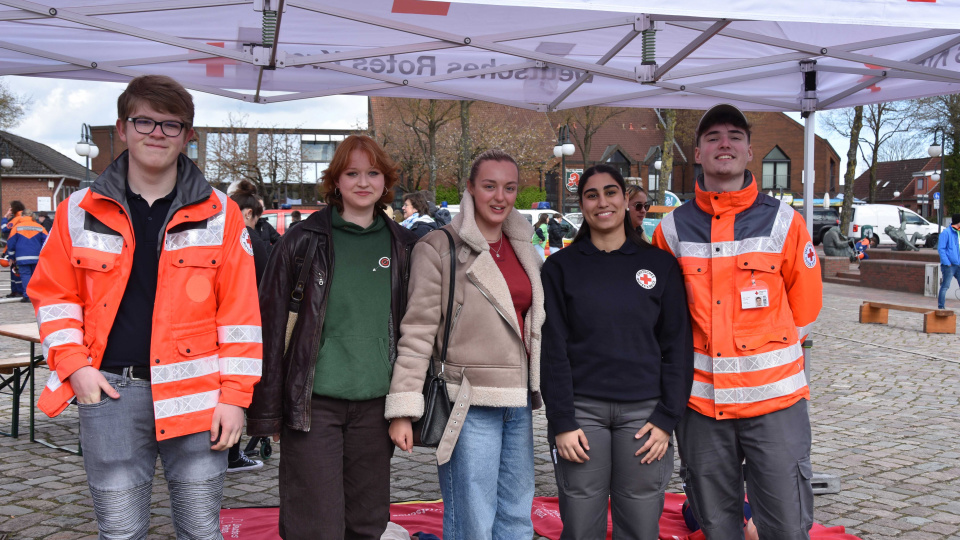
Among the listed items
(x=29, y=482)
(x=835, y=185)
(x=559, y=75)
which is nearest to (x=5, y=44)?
(x=29, y=482)

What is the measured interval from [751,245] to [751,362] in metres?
0.46

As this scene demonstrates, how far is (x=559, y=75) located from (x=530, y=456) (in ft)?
10.7

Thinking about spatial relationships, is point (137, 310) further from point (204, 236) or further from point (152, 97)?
point (152, 97)

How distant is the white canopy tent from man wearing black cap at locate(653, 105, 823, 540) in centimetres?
132

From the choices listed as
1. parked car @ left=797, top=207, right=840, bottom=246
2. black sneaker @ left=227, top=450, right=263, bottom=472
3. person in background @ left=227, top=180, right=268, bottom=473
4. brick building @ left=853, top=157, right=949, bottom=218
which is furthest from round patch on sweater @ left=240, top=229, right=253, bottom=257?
brick building @ left=853, top=157, right=949, bottom=218

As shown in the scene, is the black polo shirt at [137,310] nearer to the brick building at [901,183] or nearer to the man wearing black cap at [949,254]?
the man wearing black cap at [949,254]

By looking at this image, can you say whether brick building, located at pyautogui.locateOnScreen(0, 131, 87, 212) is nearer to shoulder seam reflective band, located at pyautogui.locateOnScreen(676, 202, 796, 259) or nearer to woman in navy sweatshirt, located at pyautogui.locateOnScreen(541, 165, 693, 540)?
woman in navy sweatshirt, located at pyautogui.locateOnScreen(541, 165, 693, 540)

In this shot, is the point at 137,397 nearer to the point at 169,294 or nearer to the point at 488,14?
the point at 169,294

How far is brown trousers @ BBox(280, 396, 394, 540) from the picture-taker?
Answer: 274cm

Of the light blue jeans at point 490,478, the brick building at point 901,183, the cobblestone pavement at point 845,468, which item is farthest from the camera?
the brick building at point 901,183

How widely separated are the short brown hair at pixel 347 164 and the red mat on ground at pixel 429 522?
2.03 meters

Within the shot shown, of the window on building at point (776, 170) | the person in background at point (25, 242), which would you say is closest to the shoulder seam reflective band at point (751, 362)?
the person in background at point (25, 242)

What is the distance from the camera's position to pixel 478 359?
2.80 meters

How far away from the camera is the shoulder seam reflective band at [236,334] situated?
8.02 ft
